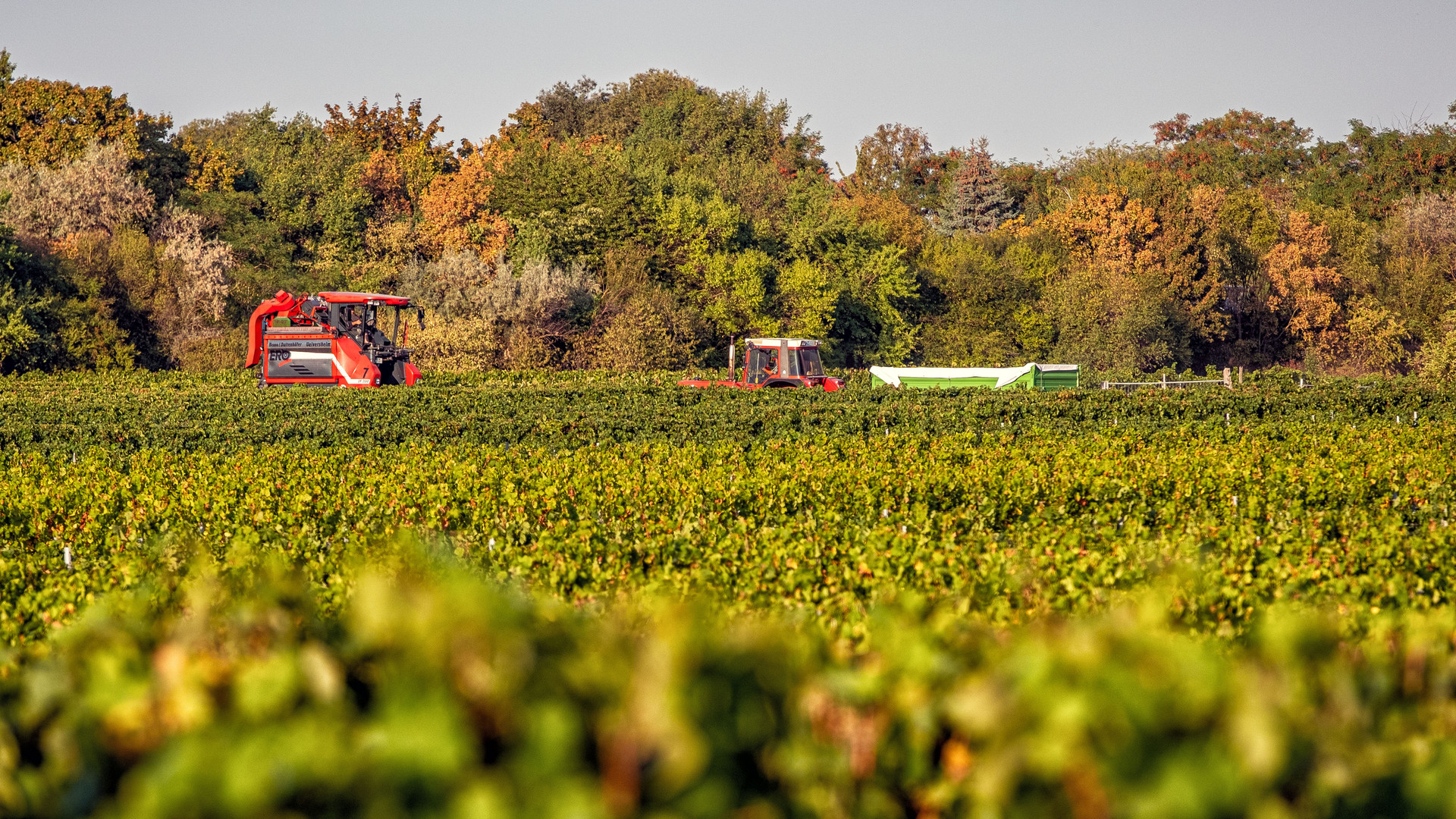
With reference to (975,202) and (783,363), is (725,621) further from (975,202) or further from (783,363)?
(975,202)

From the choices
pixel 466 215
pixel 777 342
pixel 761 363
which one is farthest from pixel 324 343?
pixel 466 215

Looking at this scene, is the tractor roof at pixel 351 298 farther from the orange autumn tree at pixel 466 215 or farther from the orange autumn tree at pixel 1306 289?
the orange autumn tree at pixel 1306 289

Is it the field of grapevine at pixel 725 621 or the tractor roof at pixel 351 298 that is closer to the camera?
the field of grapevine at pixel 725 621

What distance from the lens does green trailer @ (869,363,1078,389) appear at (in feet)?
121

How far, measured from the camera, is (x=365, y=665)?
2668 mm

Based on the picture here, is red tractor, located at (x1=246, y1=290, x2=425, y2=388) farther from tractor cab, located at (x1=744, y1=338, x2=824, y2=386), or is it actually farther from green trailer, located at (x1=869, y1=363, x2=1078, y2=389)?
green trailer, located at (x1=869, y1=363, x2=1078, y2=389)

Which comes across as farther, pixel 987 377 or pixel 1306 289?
pixel 1306 289

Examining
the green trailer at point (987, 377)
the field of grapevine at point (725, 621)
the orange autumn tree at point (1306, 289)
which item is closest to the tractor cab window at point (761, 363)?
the green trailer at point (987, 377)

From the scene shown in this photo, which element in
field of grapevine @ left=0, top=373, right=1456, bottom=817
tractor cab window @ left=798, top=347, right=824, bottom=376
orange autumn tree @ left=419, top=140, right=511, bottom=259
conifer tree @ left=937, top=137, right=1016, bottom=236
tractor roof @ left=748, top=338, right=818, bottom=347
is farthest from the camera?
conifer tree @ left=937, top=137, right=1016, bottom=236

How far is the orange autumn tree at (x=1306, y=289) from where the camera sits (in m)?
66.4

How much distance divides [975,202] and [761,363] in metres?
52.8

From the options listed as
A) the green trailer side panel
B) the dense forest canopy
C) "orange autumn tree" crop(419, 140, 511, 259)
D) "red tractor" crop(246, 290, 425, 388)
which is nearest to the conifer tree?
the dense forest canopy

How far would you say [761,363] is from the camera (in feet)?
115

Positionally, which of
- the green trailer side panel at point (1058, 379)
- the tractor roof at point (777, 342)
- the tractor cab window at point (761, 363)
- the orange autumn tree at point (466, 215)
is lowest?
the green trailer side panel at point (1058, 379)
